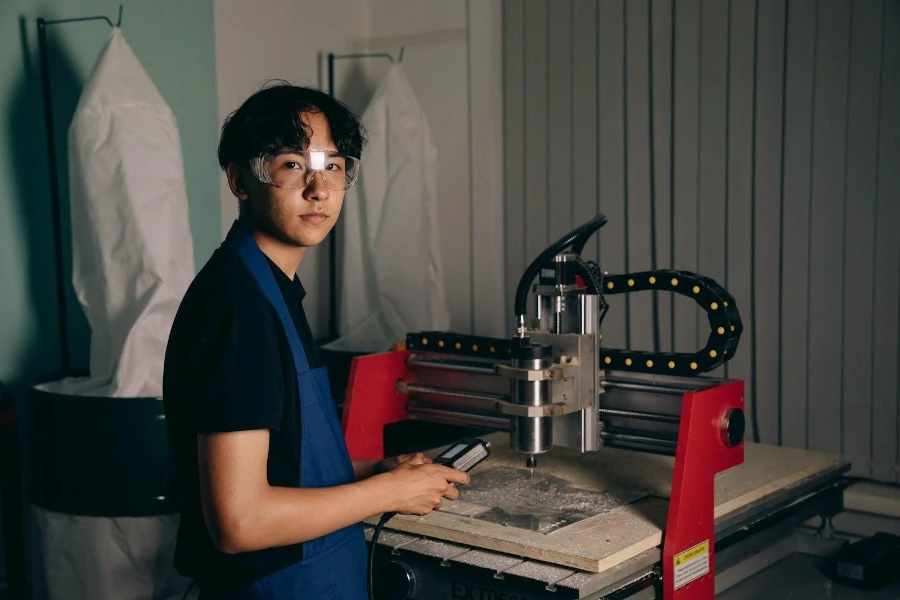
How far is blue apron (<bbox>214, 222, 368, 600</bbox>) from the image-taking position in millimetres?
1310

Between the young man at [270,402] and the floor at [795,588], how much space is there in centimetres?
82

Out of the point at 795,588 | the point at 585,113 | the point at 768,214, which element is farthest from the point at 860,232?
the point at 795,588

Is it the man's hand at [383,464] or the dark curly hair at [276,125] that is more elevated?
the dark curly hair at [276,125]

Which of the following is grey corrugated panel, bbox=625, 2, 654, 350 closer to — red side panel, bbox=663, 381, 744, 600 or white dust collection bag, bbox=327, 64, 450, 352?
white dust collection bag, bbox=327, 64, 450, 352

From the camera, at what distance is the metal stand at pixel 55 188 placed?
2.44 meters

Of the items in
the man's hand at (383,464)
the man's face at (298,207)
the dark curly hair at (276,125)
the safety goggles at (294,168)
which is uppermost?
the dark curly hair at (276,125)

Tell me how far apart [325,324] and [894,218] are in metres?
1.90

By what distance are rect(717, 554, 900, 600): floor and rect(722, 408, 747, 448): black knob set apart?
1.29 feet

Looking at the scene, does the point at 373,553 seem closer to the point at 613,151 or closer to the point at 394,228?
the point at 394,228

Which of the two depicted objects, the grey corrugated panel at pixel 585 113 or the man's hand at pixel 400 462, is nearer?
the man's hand at pixel 400 462

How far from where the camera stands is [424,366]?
207 cm

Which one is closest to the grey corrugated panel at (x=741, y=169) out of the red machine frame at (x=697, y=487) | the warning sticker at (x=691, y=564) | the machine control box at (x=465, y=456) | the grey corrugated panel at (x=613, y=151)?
the grey corrugated panel at (x=613, y=151)

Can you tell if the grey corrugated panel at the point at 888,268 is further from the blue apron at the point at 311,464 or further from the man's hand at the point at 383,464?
the blue apron at the point at 311,464

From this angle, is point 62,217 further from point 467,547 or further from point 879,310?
point 879,310
